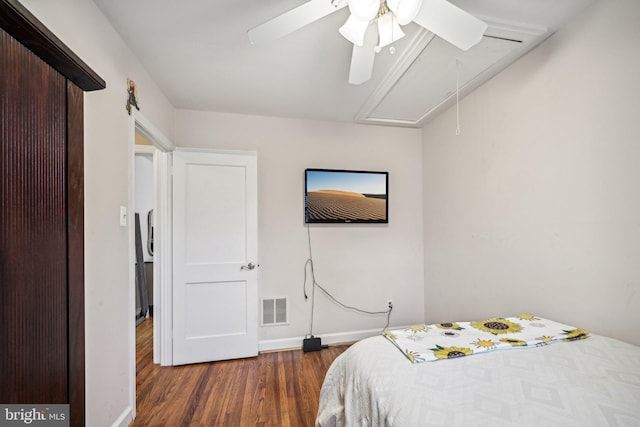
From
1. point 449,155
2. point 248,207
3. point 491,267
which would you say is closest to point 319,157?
point 248,207

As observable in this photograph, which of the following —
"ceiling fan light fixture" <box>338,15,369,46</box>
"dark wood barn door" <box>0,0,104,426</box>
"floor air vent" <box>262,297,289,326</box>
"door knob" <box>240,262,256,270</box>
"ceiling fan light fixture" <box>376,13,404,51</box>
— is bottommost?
"floor air vent" <box>262,297,289,326</box>

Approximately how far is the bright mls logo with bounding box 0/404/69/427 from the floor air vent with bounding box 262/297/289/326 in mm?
1731

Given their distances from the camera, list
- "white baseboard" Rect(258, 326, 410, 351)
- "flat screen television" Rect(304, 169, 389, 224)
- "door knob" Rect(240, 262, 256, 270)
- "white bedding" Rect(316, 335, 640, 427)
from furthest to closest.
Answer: "flat screen television" Rect(304, 169, 389, 224)
"white baseboard" Rect(258, 326, 410, 351)
"door knob" Rect(240, 262, 256, 270)
"white bedding" Rect(316, 335, 640, 427)

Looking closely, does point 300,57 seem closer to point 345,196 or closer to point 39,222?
point 345,196

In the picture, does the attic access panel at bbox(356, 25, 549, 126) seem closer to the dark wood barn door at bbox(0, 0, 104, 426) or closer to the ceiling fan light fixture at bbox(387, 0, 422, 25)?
the ceiling fan light fixture at bbox(387, 0, 422, 25)

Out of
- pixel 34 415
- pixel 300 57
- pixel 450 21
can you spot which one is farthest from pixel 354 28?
pixel 34 415

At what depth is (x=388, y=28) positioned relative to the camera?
1249 mm

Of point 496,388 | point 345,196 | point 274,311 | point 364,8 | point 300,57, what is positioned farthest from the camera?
point 345,196

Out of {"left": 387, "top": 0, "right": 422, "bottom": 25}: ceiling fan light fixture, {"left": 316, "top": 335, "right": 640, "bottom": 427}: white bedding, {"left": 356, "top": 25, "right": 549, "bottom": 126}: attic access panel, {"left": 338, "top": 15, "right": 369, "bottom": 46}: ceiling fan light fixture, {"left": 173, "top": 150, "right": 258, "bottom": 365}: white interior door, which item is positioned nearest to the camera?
{"left": 316, "top": 335, "right": 640, "bottom": 427}: white bedding

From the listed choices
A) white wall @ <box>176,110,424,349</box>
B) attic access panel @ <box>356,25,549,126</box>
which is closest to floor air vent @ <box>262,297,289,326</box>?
white wall @ <box>176,110,424,349</box>

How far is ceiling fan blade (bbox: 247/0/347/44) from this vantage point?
3.67ft

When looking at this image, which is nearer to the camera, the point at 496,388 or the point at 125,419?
the point at 496,388

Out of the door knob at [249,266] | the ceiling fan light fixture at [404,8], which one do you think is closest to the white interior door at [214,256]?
the door knob at [249,266]

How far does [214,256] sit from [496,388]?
229 cm
